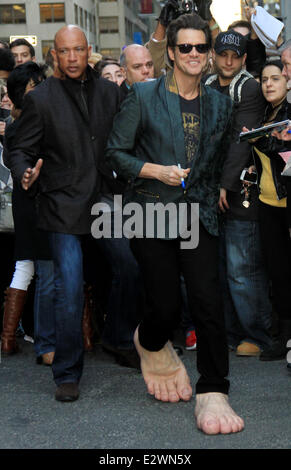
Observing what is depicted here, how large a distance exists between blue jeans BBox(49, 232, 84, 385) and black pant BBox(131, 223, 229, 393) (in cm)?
55

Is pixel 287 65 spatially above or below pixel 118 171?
above

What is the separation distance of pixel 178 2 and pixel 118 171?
9.86 ft

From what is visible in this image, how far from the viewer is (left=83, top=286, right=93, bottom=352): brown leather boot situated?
258 inches

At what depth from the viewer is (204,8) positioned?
816cm

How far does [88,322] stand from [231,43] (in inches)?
94.2

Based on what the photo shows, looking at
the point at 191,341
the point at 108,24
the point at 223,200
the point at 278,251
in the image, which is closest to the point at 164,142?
the point at 223,200

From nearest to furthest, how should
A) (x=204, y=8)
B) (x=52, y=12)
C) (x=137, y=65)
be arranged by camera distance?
(x=137, y=65)
(x=204, y=8)
(x=52, y=12)

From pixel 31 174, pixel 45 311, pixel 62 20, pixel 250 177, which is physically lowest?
pixel 45 311

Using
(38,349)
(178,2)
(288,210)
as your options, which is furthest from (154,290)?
(178,2)

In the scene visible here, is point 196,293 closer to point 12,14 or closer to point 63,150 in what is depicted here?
point 63,150

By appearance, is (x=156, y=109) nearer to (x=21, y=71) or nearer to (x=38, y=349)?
(x=21, y=71)

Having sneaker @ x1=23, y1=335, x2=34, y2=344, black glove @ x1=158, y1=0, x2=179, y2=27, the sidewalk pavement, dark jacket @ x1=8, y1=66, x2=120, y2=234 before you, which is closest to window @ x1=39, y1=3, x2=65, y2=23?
black glove @ x1=158, y1=0, x2=179, y2=27

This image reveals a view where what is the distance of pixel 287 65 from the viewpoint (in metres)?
5.60

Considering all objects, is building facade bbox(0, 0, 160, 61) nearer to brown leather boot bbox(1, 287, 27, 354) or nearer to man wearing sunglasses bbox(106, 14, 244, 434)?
brown leather boot bbox(1, 287, 27, 354)
